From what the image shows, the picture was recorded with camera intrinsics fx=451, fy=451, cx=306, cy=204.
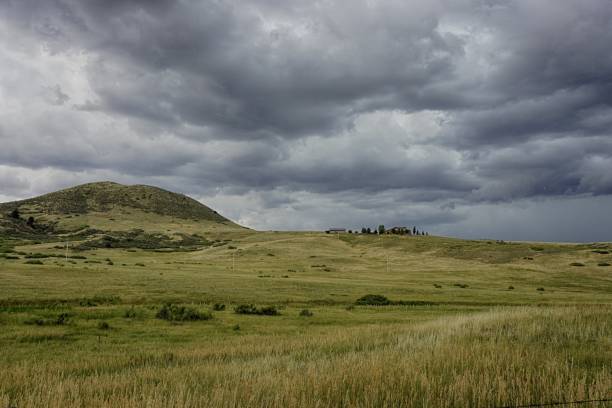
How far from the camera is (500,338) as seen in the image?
1409 centimetres

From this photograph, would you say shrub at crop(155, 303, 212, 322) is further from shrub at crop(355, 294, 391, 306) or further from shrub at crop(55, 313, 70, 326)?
shrub at crop(355, 294, 391, 306)

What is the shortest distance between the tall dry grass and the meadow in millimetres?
49

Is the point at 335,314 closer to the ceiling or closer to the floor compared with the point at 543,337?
closer to the floor

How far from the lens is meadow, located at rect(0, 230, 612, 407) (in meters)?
7.79

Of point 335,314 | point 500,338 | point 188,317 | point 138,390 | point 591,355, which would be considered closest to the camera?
point 138,390

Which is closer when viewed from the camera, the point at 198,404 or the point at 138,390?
the point at 198,404

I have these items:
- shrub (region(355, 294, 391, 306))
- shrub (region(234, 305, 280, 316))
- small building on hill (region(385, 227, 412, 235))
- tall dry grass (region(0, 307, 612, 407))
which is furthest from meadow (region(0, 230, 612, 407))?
small building on hill (region(385, 227, 412, 235))

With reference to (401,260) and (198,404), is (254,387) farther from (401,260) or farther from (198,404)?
(401,260)

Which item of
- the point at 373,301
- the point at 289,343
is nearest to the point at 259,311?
the point at 373,301

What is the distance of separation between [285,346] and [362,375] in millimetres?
7011

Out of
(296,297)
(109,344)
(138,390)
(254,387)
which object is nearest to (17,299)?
(109,344)

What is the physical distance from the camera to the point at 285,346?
50.6 feet

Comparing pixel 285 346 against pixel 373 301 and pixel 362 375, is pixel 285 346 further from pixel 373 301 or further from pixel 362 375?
pixel 373 301

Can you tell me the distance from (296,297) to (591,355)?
1258 inches
